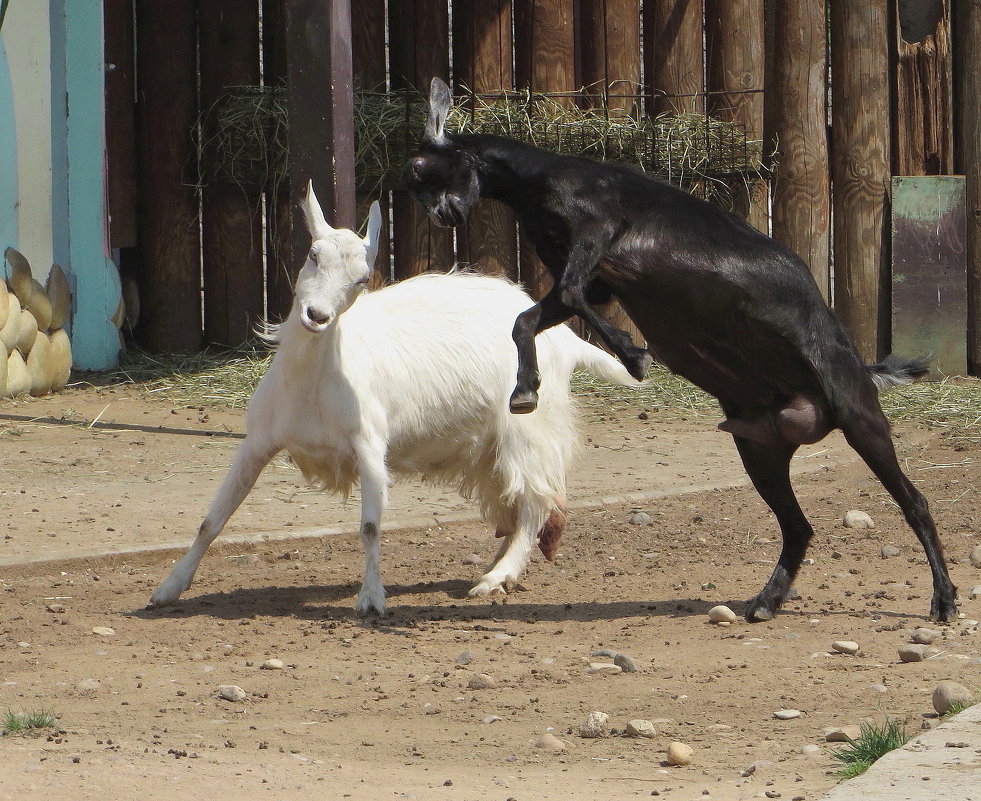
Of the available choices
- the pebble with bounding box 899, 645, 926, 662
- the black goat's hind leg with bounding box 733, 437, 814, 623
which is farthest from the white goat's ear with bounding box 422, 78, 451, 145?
the pebble with bounding box 899, 645, 926, 662

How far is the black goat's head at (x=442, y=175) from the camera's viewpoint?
4.89 metres

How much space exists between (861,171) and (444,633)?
18.6ft

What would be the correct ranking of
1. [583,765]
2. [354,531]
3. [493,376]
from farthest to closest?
[354,531] → [493,376] → [583,765]

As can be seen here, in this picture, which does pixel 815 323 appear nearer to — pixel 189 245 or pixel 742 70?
pixel 742 70

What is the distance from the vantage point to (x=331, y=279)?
4961mm

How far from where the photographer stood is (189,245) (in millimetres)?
10227

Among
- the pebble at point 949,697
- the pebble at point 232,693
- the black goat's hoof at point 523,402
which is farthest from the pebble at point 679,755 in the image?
the black goat's hoof at point 523,402

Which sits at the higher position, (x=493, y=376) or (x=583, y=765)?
(x=493, y=376)

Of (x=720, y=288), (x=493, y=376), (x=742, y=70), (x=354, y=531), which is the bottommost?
(x=354, y=531)

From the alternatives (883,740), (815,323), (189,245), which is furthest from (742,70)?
(883,740)

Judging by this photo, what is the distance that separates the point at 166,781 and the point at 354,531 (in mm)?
3089

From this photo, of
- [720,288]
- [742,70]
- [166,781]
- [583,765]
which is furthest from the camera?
[742,70]

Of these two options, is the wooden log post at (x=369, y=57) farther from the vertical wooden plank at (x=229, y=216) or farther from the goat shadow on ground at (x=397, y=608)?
the goat shadow on ground at (x=397, y=608)

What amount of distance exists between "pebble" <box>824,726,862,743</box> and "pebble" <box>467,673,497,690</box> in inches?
40.3
